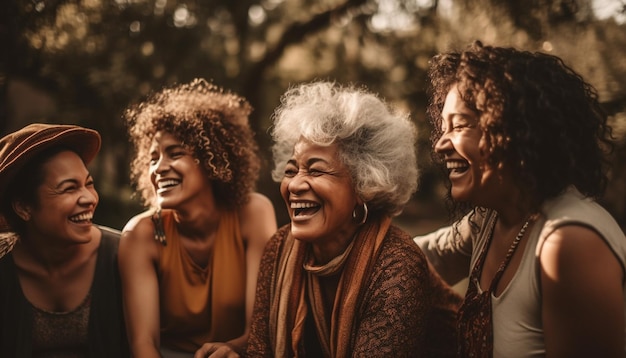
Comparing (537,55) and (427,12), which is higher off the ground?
(427,12)

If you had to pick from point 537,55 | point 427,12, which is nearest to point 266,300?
point 537,55

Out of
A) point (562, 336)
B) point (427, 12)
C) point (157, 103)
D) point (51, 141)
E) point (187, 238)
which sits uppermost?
point (427, 12)

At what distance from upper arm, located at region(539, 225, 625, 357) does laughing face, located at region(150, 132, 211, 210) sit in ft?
6.37

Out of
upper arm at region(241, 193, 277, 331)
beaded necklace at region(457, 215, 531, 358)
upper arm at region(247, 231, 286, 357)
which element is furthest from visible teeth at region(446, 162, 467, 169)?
upper arm at region(241, 193, 277, 331)

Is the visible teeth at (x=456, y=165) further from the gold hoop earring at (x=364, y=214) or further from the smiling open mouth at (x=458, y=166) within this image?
the gold hoop earring at (x=364, y=214)

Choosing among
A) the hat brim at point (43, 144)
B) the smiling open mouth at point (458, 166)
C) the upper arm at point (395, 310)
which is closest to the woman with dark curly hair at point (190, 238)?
the hat brim at point (43, 144)

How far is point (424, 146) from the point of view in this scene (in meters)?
6.77

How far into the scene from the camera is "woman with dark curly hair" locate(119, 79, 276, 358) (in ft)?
10.6

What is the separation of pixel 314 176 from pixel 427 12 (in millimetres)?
3575

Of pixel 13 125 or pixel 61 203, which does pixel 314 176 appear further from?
pixel 13 125

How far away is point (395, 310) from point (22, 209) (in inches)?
78.7

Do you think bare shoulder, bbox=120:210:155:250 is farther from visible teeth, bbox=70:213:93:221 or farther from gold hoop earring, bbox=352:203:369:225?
gold hoop earring, bbox=352:203:369:225

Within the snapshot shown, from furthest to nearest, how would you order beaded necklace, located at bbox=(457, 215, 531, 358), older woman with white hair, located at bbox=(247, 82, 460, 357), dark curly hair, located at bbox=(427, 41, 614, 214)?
older woman with white hair, located at bbox=(247, 82, 460, 357) → beaded necklace, located at bbox=(457, 215, 531, 358) → dark curly hair, located at bbox=(427, 41, 614, 214)

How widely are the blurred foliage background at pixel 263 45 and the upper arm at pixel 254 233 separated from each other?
147 centimetres
